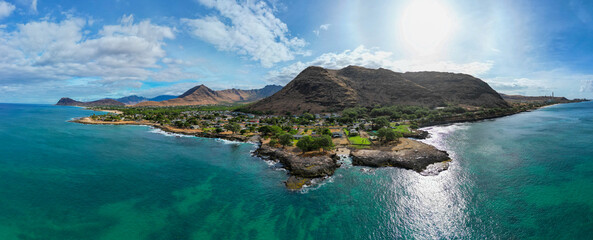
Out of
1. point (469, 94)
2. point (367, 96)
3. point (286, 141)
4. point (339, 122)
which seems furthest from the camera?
point (367, 96)

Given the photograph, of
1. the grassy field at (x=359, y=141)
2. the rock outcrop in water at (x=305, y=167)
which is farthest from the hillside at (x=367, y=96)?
the rock outcrop in water at (x=305, y=167)

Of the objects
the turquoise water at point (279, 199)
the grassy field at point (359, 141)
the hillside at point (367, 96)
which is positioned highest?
the hillside at point (367, 96)

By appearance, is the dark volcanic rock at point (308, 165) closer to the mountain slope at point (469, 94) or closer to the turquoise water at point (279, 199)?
the turquoise water at point (279, 199)

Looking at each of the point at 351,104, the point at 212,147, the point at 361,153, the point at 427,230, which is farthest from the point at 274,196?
the point at 351,104

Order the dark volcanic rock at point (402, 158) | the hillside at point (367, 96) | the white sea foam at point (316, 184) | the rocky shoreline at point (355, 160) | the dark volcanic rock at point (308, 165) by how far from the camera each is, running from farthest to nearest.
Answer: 1. the hillside at point (367, 96)
2. the dark volcanic rock at point (402, 158)
3. the dark volcanic rock at point (308, 165)
4. the rocky shoreline at point (355, 160)
5. the white sea foam at point (316, 184)

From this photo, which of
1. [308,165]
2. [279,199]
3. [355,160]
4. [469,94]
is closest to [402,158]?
[355,160]

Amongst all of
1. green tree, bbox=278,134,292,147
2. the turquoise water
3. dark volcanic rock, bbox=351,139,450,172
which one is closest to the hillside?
green tree, bbox=278,134,292,147

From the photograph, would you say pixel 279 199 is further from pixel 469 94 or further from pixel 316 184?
pixel 469 94
